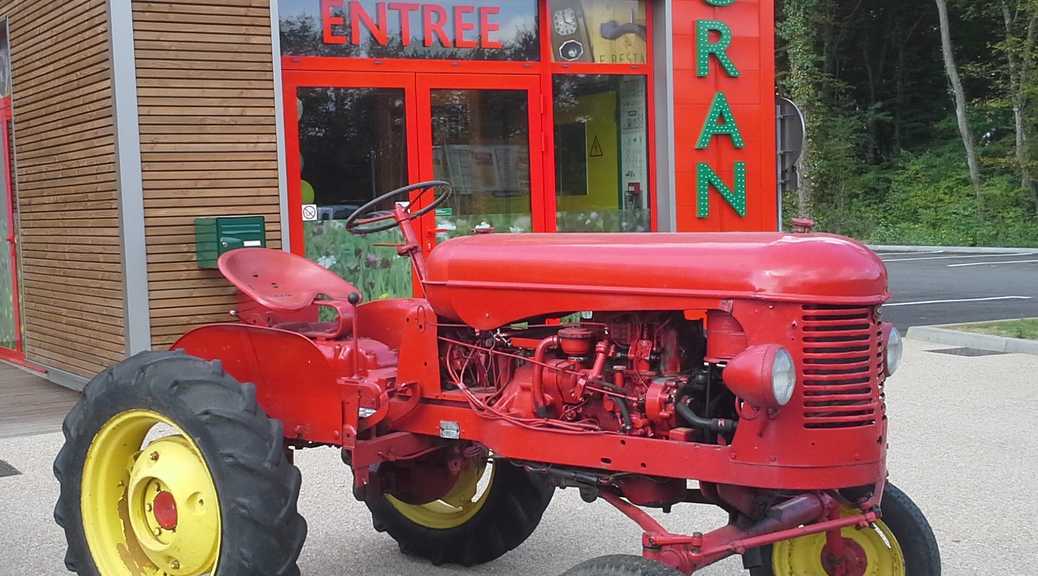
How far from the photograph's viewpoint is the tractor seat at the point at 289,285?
13.8 ft

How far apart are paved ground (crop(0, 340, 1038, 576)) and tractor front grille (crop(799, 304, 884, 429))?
142cm

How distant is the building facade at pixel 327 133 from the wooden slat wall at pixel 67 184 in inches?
0.9

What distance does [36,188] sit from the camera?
30.2ft

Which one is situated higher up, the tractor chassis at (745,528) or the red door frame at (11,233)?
the red door frame at (11,233)

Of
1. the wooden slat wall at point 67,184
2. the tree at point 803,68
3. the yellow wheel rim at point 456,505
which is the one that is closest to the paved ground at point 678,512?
the yellow wheel rim at point 456,505

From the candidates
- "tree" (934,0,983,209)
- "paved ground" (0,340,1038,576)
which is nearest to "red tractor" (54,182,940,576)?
"paved ground" (0,340,1038,576)

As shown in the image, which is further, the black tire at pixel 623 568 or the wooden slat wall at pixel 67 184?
the wooden slat wall at pixel 67 184

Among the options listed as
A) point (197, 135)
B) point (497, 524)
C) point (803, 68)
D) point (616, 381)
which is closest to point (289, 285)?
point (497, 524)

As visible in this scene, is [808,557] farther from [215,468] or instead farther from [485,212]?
[485,212]

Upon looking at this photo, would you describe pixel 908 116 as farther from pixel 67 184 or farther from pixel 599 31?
pixel 67 184

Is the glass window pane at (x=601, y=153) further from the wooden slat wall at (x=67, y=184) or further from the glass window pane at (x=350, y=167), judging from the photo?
the wooden slat wall at (x=67, y=184)

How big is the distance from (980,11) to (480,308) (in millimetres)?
27876

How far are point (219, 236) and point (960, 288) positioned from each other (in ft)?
36.6

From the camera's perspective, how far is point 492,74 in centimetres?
919
